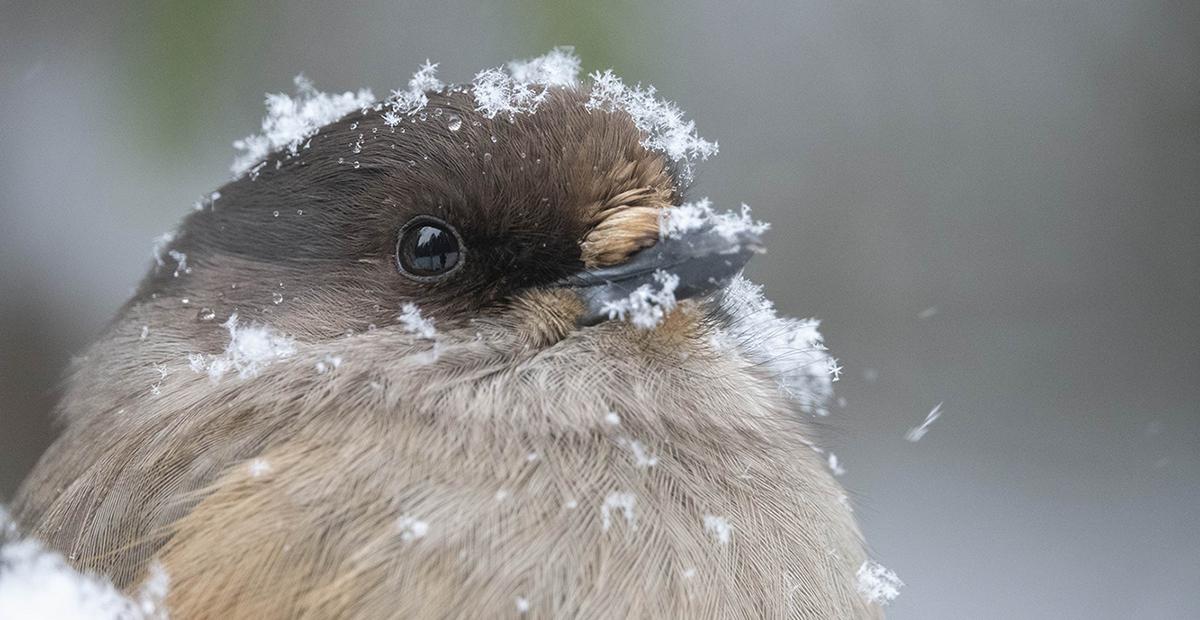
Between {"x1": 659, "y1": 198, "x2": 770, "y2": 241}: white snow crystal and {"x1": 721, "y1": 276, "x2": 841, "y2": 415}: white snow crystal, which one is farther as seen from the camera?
{"x1": 721, "y1": 276, "x2": 841, "y2": 415}: white snow crystal

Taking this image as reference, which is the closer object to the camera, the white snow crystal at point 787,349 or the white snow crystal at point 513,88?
the white snow crystal at point 513,88

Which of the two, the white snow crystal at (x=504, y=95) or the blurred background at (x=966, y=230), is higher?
the blurred background at (x=966, y=230)

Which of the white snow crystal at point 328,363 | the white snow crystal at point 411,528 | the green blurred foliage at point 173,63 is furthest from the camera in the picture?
the green blurred foliage at point 173,63

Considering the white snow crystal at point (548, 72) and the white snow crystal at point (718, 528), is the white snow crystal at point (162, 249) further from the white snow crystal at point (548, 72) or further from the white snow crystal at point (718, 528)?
the white snow crystal at point (718, 528)

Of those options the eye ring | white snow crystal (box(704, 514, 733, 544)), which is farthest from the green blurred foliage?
white snow crystal (box(704, 514, 733, 544))

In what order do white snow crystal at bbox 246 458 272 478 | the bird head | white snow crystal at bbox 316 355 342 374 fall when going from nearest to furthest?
white snow crystal at bbox 246 458 272 478 < white snow crystal at bbox 316 355 342 374 < the bird head

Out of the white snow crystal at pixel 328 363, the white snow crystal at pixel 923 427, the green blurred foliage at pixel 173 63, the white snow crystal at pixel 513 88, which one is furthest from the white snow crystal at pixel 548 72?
the green blurred foliage at pixel 173 63

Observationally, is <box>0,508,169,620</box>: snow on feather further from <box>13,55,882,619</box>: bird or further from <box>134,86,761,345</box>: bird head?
<box>134,86,761,345</box>: bird head

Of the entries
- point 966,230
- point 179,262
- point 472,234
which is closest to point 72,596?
point 179,262
